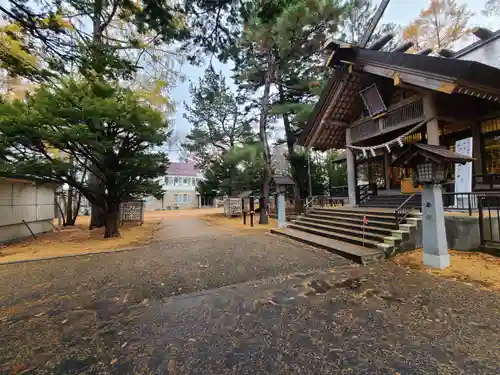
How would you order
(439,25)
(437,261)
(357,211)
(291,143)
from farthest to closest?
(291,143) → (439,25) → (357,211) → (437,261)

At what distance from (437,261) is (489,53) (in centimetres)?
1179

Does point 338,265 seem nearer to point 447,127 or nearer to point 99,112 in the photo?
point 447,127

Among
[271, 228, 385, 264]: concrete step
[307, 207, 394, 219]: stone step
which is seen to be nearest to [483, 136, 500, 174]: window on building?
[307, 207, 394, 219]: stone step

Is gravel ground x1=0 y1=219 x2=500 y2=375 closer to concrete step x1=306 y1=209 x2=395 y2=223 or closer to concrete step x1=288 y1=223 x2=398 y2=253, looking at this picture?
concrete step x1=288 y1=223 x2=398 y2=253

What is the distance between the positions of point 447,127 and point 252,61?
1112cm

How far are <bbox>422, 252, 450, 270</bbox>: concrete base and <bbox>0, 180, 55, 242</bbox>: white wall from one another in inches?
588

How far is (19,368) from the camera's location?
2.16 meters

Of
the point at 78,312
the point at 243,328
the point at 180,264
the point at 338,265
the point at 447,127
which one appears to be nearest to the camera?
the point at 243,328

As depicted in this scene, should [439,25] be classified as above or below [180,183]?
above

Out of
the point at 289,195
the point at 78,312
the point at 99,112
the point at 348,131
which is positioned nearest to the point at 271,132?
the point at 289,195

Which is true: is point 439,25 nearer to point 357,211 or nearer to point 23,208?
point 357,211

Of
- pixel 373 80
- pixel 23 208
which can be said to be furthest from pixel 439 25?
pixel 23 208

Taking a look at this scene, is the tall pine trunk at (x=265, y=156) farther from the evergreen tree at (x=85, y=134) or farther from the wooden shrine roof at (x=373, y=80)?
the evergreen tree at (x=85, y=134)

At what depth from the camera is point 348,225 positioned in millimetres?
7457
